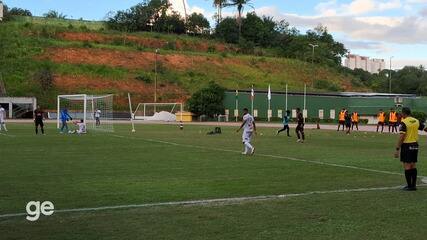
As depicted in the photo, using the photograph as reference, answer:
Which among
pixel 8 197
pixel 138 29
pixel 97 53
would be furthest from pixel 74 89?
pixel 8 197

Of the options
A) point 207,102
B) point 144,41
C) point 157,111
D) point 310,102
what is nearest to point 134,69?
point 157,111

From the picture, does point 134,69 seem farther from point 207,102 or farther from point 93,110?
point 93,110

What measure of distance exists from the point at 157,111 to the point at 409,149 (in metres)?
69.3

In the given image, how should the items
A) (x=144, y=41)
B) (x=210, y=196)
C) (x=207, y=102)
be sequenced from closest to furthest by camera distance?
(x=210, y=196)
(x=207, y=102)
(x=144, y=41)

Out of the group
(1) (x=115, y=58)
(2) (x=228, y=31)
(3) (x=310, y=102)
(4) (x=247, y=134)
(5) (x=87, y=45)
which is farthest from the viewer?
(2) (x=228, y=31)

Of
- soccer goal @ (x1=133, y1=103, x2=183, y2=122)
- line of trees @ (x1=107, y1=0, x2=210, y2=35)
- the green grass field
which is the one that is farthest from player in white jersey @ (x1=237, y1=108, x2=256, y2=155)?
line of trees @ (x1=107, y1=0, x2=210, y2=35)

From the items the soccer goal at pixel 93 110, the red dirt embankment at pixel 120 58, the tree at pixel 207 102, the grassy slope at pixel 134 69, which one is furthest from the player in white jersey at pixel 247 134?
the red dirt embankment at pixel 120 58

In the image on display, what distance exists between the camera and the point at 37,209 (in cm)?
1018

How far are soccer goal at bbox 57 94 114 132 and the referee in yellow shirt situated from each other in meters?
28.6

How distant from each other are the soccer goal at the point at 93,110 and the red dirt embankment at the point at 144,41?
150 feet

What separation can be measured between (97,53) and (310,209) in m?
99.3

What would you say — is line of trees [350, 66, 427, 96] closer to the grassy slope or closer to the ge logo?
the grassy slope

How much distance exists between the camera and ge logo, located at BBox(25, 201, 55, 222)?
31.4 feet

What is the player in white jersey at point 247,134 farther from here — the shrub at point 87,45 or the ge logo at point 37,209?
the shrub at point 87,45
